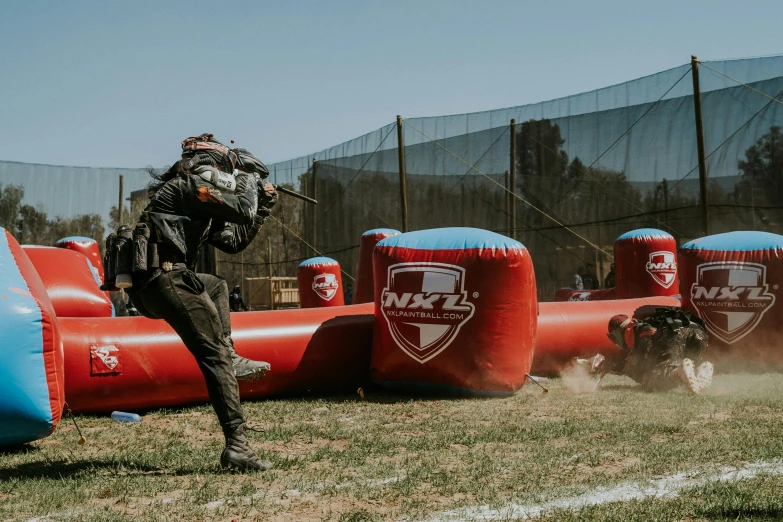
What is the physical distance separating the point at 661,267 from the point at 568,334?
4.83 metres

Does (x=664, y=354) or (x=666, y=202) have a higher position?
(x=666, y=202)

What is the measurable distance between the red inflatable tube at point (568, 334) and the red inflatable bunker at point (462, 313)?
44.8 inches

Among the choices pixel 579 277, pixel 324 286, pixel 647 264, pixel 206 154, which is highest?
pixel 206 154

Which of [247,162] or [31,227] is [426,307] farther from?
[31,227]

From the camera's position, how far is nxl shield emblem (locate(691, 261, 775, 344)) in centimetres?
780

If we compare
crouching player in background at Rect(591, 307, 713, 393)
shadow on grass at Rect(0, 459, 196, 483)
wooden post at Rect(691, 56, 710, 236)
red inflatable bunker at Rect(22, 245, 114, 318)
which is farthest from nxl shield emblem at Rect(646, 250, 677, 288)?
shadow on grass at Rect(0, 459, 196, 483)

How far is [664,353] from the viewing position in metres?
6.51

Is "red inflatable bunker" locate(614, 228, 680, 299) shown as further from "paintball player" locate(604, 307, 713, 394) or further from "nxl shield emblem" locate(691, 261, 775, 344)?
"paintball player" locate(604, 307, 713, 394)

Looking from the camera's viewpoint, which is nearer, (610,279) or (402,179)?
(610,279)

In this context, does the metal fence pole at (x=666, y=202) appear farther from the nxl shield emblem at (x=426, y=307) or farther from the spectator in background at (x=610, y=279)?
the nxl shield emblem at (x=426, y=307)

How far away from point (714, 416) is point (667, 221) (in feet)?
28.1

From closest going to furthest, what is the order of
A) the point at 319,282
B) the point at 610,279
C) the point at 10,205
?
the point at 610,279, the point at 319,282, the point at 10,205

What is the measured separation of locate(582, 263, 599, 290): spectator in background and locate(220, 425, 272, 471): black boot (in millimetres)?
11370

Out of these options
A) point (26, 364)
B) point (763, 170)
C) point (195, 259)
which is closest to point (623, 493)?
point (195, 259)
